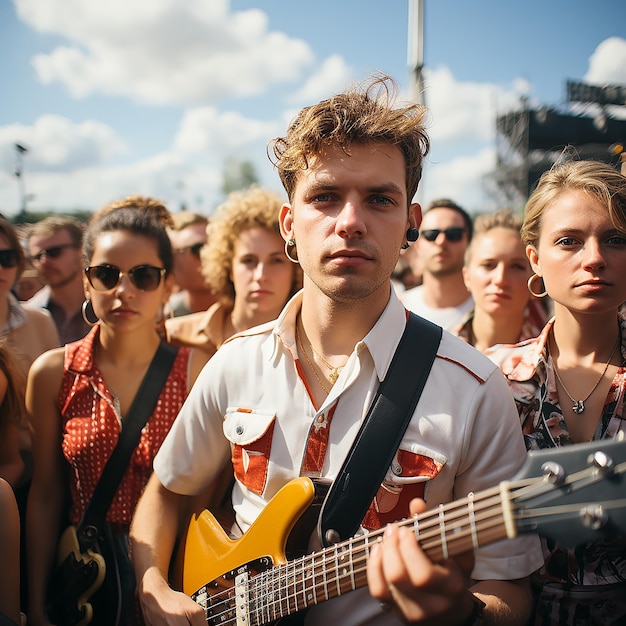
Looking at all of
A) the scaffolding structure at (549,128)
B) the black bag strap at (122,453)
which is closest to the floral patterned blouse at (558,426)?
the black bag strap at (122,453)

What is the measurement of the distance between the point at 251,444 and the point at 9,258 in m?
2.49

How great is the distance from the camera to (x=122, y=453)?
2.65 metres

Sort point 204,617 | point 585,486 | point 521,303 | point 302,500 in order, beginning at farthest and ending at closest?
point 521,303, point 204,617, point 302,500, point 585,486

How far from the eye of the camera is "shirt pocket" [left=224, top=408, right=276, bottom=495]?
2084mm

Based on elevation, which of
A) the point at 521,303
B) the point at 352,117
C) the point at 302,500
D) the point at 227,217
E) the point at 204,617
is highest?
the point at 227,217

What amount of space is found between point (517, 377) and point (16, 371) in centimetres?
257

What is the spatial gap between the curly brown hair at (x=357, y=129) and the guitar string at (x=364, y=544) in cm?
128

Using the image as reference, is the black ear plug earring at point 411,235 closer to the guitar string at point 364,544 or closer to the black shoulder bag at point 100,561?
the guitar string at point 364,544

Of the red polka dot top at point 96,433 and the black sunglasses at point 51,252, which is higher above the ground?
the black sunglasses at point 51,252

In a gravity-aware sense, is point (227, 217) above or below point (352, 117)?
above

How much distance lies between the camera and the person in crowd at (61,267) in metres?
5.08

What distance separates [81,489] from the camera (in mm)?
2703

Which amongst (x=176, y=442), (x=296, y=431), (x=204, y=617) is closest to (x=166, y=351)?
(x=176, y=442)

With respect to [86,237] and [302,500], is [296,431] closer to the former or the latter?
[302,500]
